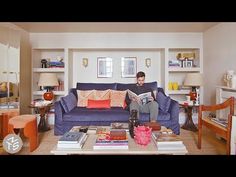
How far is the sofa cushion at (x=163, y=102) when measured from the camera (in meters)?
3.15

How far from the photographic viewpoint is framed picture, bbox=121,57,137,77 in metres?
4.09

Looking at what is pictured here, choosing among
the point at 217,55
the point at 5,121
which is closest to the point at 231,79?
the point at 217,55

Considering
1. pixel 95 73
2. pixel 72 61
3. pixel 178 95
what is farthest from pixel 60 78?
pixel 178 95

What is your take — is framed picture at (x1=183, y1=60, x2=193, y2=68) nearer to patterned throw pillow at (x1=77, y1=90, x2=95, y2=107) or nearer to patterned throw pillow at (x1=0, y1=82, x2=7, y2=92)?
patterned throw pillow at (x1=77, y1=90, x2=95, y2=107)

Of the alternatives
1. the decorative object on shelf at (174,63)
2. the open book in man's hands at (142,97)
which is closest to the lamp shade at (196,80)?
the decorative object on shelf at (174,63)

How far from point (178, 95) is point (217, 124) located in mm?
1830

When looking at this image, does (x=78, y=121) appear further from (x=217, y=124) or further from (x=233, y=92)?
(x=233, y=92)

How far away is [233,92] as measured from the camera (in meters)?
2.62

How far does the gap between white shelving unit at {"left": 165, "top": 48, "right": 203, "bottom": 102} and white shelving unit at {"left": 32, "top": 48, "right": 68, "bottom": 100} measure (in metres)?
1.94

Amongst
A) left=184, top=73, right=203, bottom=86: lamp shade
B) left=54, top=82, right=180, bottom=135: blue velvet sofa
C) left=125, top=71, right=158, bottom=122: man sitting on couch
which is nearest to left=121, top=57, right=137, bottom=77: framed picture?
left=125, top=71, right=158, bottom=122: man sitting on couch

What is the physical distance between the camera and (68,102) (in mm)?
3178

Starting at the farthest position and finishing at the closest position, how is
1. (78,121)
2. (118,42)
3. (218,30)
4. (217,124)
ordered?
(118,42), (218,30), (78,121), (217,124)

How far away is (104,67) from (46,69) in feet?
3.59

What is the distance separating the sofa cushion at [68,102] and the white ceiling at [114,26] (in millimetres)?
1169
